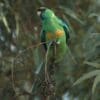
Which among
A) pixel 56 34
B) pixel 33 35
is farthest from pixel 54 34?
pixel 33 35

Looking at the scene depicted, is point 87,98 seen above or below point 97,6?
below

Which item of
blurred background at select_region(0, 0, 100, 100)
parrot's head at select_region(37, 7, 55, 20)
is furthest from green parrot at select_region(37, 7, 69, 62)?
blurred background at select_region(0, 0, 100, 100)

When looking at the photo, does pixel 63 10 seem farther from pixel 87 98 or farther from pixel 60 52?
pixel 60 52

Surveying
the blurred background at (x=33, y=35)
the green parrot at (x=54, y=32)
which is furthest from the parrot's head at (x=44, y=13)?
the blurred background at (x=33, y=35)

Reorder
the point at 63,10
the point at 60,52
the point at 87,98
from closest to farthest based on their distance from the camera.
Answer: the point at 60,52
the point at 87,98
the point at 63,10

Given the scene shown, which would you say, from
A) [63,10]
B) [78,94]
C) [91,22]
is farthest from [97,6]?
[78,94]

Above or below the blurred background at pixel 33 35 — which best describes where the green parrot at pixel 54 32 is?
above

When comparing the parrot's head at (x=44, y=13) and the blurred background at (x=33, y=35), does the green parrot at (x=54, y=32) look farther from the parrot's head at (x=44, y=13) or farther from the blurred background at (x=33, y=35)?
the blurred background at (x=33, y=35)

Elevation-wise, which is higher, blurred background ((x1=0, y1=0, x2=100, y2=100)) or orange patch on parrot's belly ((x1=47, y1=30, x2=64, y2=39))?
orange patch on parrot's belly ((x1=47, y1=30, x2=64, y2=39))

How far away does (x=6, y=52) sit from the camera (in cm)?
287

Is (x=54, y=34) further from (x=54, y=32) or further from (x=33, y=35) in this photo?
(x=33, y=35)

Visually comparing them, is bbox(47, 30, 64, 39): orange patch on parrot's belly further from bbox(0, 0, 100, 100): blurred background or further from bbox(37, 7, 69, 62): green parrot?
bbox(0, 0, 100, 100): blurred background

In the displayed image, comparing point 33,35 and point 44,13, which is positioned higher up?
point 44,13

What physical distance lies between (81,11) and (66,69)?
1.96 feet
